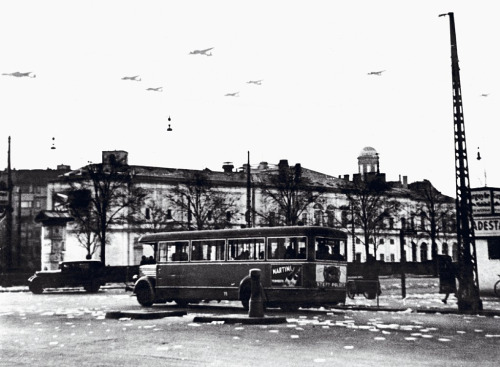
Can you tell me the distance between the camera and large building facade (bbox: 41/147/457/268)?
83.9 m

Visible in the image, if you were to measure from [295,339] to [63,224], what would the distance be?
41455 mm

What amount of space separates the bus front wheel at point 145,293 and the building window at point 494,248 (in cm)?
1537

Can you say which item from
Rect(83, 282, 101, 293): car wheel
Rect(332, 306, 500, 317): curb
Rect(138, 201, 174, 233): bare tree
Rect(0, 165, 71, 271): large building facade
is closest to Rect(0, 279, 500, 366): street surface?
Rect(332, 306, 500, 317): curb

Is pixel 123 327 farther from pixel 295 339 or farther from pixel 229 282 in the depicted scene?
pixel 229 282

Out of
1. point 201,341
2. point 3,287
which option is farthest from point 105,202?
point 201,341

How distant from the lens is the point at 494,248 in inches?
1298

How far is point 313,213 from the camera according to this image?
98312 millimetres

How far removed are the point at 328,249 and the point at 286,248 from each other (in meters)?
1.38

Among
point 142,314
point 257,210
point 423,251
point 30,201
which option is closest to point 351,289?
point 142,314

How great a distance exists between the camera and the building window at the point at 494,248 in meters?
32.9

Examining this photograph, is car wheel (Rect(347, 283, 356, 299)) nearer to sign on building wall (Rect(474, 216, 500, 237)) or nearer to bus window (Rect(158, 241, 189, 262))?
sign on building wall (Rect(474, 216, 500, 237))

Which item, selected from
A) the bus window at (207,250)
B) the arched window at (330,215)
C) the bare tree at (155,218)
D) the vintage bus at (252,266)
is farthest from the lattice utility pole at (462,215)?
the arched window at (330,215)

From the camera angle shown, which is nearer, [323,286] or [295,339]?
[295,339]

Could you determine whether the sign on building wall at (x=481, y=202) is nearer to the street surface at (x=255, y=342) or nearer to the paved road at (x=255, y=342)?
the street surface at (x=255, y=342)
